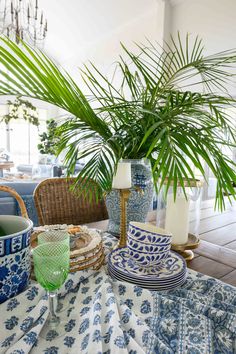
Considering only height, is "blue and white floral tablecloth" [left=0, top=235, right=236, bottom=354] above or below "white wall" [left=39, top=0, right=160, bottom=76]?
below

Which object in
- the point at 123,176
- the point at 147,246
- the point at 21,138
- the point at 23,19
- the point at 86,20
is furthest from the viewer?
the point at 21,138

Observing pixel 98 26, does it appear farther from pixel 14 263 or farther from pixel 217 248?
pixel 14 263

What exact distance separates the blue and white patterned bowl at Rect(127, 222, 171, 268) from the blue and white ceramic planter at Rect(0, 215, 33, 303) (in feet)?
0.85

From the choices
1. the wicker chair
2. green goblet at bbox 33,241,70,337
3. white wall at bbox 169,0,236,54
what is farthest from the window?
green goblet at bbox 33,241,70,337

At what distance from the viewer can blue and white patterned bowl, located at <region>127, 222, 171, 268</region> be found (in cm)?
66

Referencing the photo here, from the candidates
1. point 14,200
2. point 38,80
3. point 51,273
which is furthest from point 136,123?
point 14,200

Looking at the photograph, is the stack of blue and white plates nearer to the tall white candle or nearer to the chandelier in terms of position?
the tall white candle

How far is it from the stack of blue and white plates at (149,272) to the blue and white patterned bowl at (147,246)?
0.9 inches

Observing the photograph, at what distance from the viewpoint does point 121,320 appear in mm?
510

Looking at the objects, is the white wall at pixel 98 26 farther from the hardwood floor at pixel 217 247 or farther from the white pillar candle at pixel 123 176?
the white pillar candle at pixel 123 176

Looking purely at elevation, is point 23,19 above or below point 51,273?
above

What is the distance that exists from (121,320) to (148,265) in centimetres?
20

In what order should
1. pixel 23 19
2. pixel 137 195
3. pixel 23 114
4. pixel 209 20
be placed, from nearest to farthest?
1. pixel 137 195
2. pixel 209 20
3. pixel 23 114
4. pixel 23 19

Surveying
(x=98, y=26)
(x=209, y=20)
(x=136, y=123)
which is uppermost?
(x=98, y=26)
